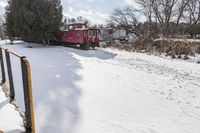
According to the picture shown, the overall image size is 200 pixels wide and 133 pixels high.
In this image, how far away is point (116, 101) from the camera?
5566 mm

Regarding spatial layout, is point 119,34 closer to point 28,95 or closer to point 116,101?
point 116,101

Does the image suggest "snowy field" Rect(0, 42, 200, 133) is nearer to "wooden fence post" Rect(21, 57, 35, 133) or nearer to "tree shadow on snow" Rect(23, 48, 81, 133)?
"tree shadow on snow" Rect(23, 48, 81, 133)

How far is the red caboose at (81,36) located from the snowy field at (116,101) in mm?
10067

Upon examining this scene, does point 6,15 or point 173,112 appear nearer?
point 173,112

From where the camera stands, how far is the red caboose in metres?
18.9

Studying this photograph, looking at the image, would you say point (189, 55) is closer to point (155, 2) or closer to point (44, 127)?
point (44, 127)

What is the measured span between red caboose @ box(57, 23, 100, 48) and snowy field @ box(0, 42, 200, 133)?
10.1 m

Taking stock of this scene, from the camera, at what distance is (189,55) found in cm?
1319

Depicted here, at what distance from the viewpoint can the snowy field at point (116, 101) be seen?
4242 millimetres

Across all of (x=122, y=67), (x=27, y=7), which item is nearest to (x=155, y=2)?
(x=27, y=7)

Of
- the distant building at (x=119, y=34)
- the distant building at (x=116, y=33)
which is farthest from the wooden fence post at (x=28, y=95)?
the distant building at (x=119, y=34)

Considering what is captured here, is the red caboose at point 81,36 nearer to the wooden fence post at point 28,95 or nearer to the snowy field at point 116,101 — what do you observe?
the snowy field at point 116,101

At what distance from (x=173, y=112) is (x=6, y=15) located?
77.3ft

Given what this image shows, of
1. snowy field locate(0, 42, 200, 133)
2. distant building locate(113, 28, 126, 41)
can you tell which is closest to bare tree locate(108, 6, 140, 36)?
distant building locate(113, 28, 126, 41)
